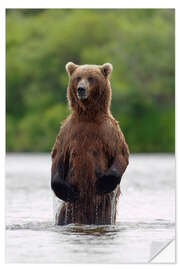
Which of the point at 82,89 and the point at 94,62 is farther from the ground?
the point at 94,62

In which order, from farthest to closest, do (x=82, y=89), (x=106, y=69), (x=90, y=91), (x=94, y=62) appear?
(x=94, y=62) → (x=106, y=69) → (x=90, y=91) → (x=82, y=89)

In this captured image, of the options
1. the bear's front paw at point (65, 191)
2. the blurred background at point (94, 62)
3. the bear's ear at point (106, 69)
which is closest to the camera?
the bear's front paw at point (65, 191)

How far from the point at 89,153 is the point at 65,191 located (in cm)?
51

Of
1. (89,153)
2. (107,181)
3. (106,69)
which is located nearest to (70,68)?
(106,69)

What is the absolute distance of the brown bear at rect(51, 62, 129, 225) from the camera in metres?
8.80

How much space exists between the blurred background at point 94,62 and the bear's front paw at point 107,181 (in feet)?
53.8

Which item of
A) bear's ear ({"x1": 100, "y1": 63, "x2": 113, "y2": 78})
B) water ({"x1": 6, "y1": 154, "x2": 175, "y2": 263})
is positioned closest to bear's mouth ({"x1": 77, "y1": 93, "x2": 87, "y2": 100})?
bear's ear ({"x1": 100, "y1": 63, "x2": 113, "y2": 78})

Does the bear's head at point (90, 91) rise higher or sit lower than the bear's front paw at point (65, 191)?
higher

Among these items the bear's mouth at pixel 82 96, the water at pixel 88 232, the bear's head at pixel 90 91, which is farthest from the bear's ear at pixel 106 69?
the water at pixel 88 232

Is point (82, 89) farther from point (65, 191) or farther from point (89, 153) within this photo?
point (65, 191)

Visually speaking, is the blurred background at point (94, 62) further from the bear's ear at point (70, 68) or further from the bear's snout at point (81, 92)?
the bear's snout at point (81, 92)

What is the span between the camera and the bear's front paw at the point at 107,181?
8.77 meters

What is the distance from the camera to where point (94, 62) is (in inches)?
1251

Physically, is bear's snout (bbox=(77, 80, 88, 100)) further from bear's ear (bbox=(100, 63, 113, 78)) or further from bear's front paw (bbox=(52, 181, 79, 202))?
bear's front paw (bbox=(52, 181, 79, 202))
